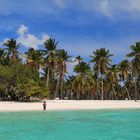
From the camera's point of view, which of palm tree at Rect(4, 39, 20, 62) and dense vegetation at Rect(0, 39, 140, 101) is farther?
palm tree at Rect(4, 39, 20, 62)

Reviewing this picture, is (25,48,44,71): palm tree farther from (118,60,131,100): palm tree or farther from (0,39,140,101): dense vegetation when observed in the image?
(118,60,131,100): palm tree

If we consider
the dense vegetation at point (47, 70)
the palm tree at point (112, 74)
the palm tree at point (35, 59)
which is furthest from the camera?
the palm tree at point (112, 74)

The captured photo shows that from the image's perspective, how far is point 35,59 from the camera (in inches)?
3258

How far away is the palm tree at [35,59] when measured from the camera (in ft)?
272

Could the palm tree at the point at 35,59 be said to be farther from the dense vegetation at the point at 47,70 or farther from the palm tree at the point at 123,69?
the palm tree at the point at 123,69

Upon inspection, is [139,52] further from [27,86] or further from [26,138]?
[26,138]

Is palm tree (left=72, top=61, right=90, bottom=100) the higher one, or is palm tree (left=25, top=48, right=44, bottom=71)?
palm tree (left=25, top=48, right=44, bottom=71)

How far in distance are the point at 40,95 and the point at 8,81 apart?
21.0ft

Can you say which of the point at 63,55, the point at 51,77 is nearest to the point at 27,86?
the point at 63,55

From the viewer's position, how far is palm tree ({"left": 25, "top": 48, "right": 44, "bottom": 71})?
82.8m

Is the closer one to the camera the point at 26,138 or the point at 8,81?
the point at 26,138

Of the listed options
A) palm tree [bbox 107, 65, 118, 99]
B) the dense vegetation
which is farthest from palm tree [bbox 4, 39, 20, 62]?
palm tree [bbox 107, 65, 118, 99]

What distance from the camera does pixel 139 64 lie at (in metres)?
81.4

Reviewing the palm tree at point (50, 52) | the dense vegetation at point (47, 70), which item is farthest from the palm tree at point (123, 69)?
the palm tree at point (50, 52)
